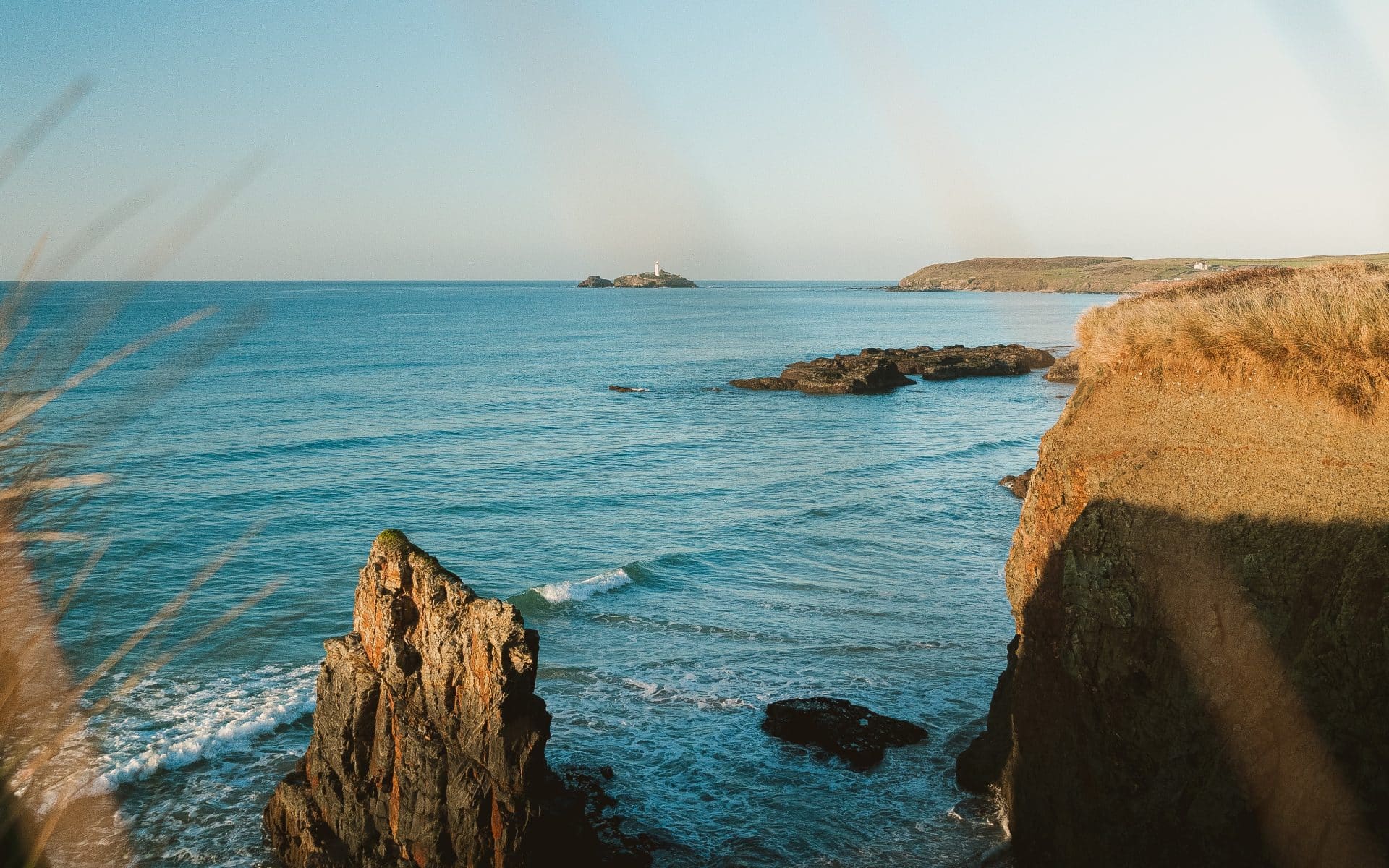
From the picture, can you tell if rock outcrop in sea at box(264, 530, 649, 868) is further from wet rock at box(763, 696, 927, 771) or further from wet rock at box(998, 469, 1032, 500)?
wet rock at box(998, 469, 1032, 500)

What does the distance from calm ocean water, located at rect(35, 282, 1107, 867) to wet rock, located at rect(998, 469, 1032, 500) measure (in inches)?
37.8

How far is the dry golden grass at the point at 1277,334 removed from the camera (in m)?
9.65

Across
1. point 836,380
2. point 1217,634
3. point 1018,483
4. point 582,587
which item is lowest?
point 582,587

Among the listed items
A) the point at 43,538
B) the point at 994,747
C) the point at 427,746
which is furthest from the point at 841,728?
the point at 43,538

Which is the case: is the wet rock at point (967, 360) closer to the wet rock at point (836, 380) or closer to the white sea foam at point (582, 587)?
the wet rock at point (836, 380)

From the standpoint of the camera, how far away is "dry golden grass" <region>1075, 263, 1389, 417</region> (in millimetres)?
9648

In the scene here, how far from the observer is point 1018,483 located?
35.8 metres

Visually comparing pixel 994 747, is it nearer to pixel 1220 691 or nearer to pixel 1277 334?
pixel 1220 691

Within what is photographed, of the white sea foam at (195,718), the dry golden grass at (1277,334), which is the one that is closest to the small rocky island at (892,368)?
the white sea foam at (195,718)

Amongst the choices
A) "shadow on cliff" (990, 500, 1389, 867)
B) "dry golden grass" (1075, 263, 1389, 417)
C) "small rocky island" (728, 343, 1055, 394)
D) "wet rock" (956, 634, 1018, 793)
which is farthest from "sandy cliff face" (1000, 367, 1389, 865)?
"small rocky island" (728, 343, 1055, 394)

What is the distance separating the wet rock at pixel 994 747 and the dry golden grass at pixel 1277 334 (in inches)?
197

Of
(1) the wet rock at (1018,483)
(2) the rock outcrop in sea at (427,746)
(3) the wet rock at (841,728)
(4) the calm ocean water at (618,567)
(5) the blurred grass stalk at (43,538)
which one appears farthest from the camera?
(1) the wet rock at (1018,483)

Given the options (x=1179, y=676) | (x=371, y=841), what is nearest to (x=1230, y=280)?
→ (x=1179, y=676)

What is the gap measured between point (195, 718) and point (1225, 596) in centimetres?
1624
